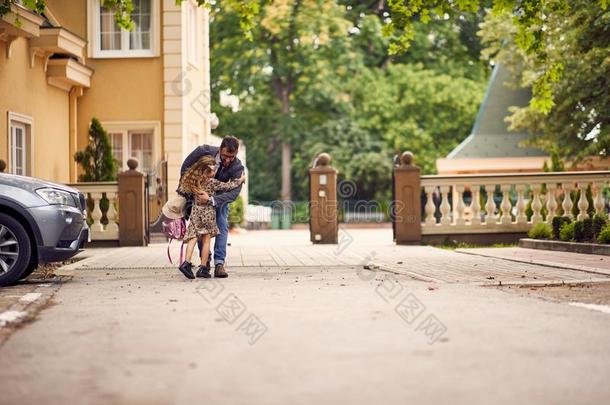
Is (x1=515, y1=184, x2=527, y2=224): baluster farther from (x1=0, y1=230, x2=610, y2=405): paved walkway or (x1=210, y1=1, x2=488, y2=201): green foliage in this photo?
(x1=210, y1=1, x2=488, y2=201): green foliage

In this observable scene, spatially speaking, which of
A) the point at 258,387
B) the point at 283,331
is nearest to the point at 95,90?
the point at 283,331

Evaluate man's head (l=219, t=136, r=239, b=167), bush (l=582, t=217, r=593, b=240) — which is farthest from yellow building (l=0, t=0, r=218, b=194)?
man's head (l=219, t=136, r=239, b=167)

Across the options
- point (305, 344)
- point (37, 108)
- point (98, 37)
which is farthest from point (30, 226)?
point (98, 37)

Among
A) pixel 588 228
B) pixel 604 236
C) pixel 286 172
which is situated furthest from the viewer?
pixel 286 172

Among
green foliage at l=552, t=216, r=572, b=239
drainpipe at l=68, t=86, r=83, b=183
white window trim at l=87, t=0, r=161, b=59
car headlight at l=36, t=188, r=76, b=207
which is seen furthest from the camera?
white window trim at l=87, t=0, r=161, b=59

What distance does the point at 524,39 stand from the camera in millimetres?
16172

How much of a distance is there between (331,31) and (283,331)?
120 feet

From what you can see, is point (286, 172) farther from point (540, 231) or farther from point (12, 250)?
point (12, 250)

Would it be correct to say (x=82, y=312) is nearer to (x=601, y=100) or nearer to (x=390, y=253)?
(x=390, y=253)

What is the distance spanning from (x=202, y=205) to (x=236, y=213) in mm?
21385

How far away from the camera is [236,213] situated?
3297cm

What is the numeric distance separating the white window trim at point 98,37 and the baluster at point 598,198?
10.7 metres

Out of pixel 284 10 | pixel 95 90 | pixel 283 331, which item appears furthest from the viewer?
pixel 284 10

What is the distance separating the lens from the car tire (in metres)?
10.8
